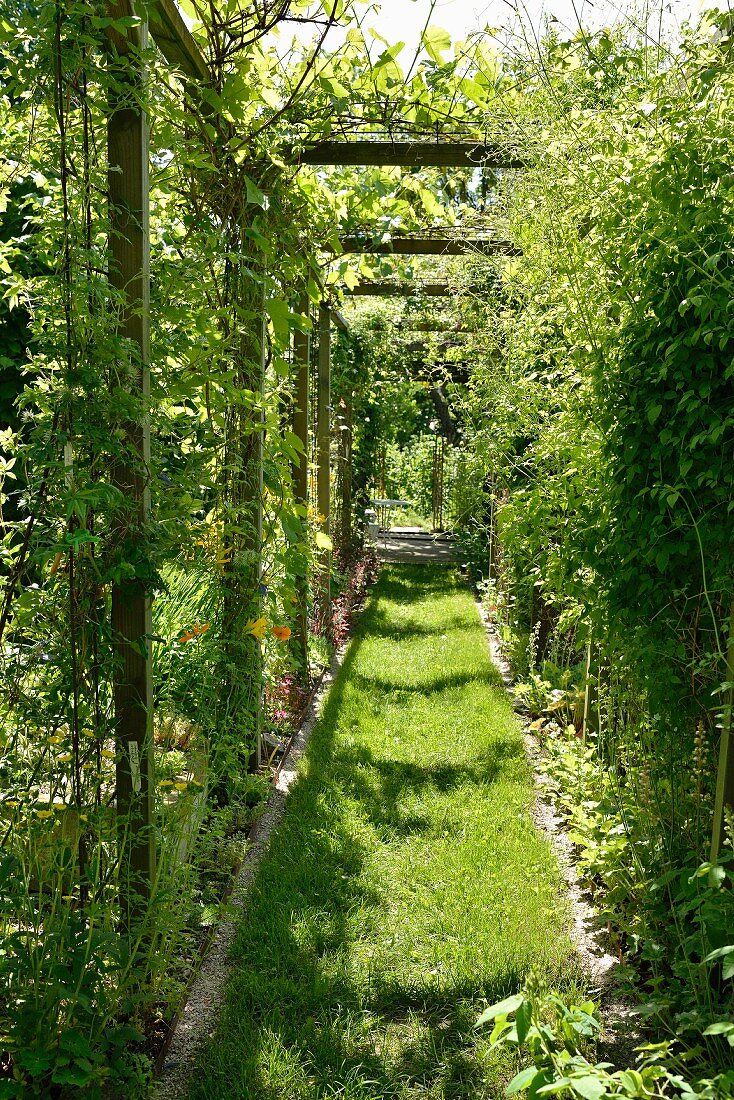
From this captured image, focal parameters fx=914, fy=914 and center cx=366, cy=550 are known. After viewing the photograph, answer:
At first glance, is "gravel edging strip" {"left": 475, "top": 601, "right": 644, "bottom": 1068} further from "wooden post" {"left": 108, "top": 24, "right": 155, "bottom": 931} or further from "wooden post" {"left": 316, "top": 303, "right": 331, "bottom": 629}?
"wooden post" {"left": 316, "top": 303, "right": 331, "bottom": 629}

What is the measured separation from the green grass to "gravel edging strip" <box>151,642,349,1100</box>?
48mm

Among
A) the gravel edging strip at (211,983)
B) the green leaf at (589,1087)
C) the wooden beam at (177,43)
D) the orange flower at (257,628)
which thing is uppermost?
the wooden beam at (177,43)

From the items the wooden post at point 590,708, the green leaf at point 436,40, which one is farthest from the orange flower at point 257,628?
the green leaf at point 436,40

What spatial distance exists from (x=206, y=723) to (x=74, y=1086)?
1325mm

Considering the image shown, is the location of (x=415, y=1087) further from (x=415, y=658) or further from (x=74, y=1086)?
(x=415, y=658)

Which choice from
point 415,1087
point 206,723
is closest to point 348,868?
point 206,723

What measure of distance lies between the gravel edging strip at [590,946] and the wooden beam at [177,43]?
9.18ft

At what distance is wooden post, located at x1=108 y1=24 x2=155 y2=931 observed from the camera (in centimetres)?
218

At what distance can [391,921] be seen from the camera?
310 centimetres

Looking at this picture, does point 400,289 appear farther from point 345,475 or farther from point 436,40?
point 436,40

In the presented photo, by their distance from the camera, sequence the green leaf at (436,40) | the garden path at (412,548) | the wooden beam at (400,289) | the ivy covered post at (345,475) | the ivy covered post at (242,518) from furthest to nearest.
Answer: the garden path at (412,548) < the ivy covered post at (345,475) < the wooden beam at (400,289) < the ivy covered post at (242,518) < the green leaf at (436,40)

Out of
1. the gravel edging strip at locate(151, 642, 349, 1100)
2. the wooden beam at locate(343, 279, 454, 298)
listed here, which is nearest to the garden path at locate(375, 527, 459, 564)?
the wooden beam at locate(343, 279, 454, 298)

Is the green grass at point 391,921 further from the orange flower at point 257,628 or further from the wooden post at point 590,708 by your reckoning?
the orange flower at point 257,628

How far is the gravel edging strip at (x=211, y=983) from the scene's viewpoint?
2.29 m
